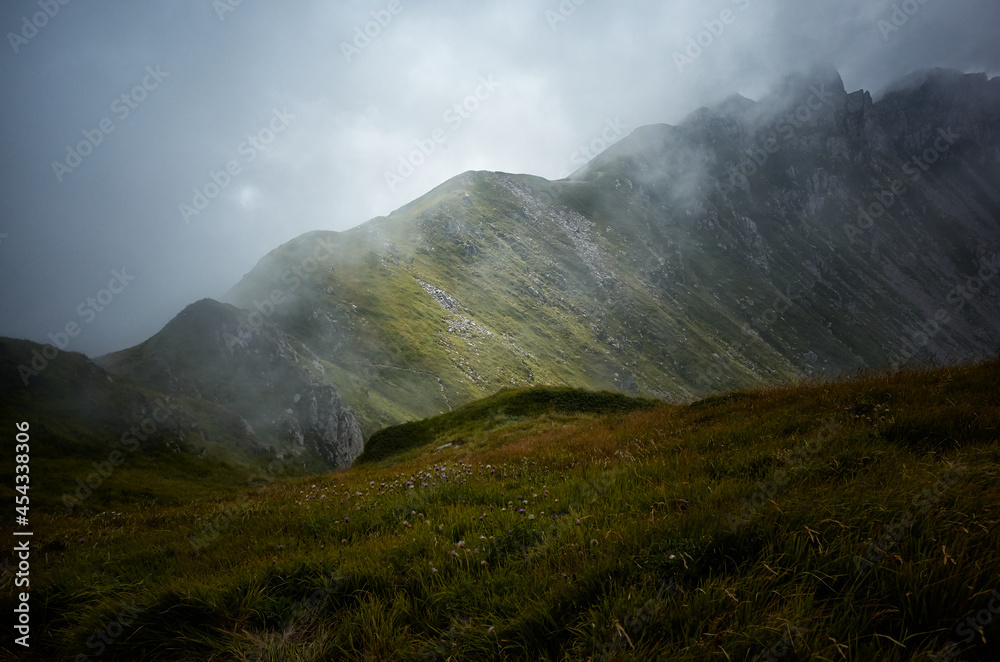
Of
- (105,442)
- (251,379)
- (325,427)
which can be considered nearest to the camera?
(105,442)

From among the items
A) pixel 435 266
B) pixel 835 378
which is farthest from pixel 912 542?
pixel 435 266

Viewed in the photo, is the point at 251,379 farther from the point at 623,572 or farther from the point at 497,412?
the point at 623,572

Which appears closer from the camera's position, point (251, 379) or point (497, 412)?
point (497, 412)

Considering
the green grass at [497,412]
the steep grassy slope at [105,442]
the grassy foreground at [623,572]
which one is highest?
the steep grassy slope at [105,442]

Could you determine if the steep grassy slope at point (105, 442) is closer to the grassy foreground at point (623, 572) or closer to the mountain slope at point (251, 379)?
the mountain slope at point (251, 379)

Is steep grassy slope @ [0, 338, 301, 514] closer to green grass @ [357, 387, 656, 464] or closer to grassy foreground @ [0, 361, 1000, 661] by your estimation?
green grass @ [357, 387, 656, 464]

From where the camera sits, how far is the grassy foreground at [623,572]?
2402 mm

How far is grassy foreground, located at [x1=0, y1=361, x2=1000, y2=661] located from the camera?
240 centimetres

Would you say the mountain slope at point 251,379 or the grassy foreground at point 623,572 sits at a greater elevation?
the mountain slope at point 251,379

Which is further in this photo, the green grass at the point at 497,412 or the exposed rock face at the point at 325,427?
the exposed rock face at the point at 325,427

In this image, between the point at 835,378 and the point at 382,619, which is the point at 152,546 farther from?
the point at 835,378

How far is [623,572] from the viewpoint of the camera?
309 centimetres

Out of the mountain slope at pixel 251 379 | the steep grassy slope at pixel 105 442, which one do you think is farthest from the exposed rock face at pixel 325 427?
the steep grassy slope at pixel 105 442

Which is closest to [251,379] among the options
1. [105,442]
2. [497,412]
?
[105,442]
